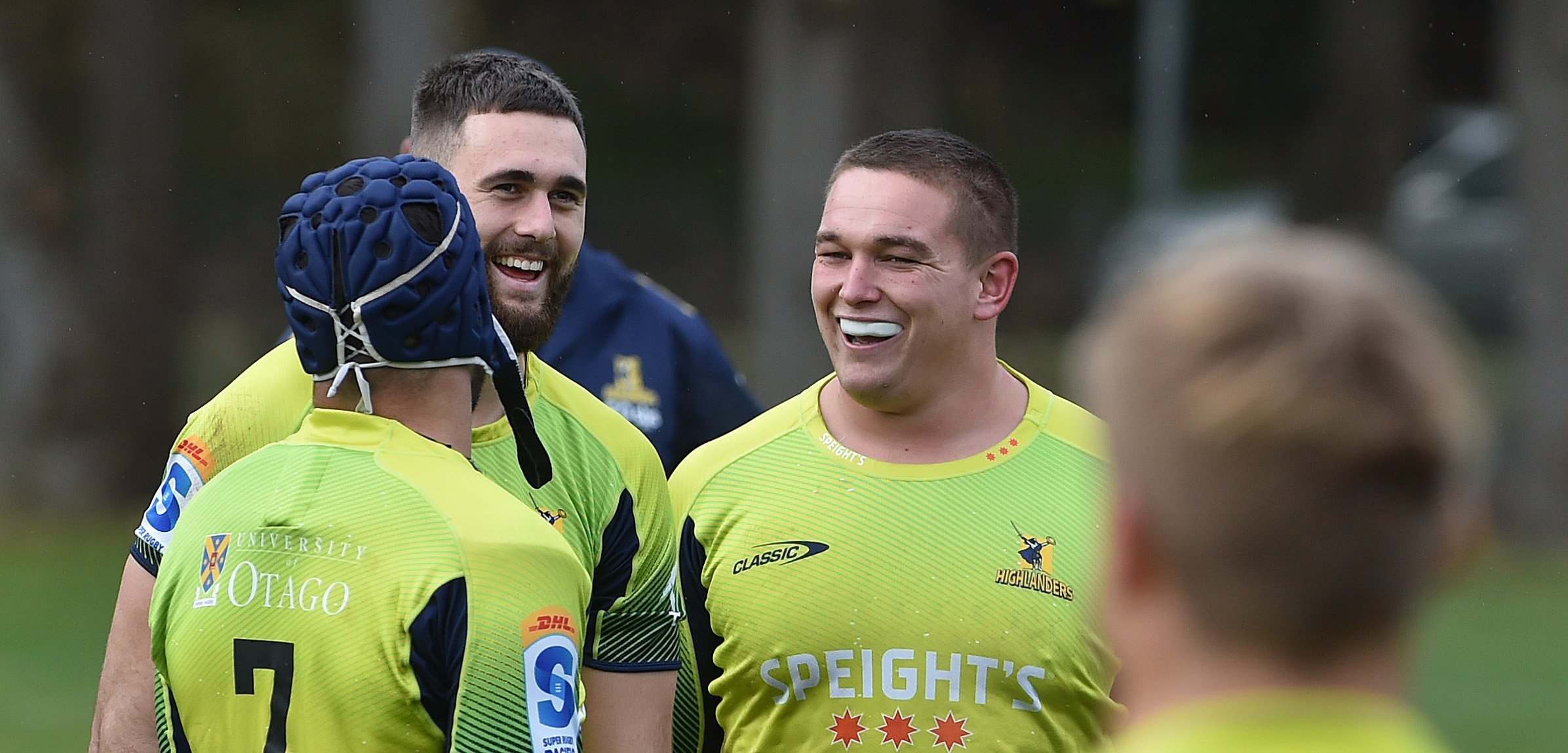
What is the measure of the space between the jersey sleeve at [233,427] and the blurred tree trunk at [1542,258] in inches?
510

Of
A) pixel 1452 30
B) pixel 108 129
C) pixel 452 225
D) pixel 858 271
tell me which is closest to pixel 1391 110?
pixel 1452 30

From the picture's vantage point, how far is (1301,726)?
5.25ft

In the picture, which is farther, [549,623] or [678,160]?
[678,160]

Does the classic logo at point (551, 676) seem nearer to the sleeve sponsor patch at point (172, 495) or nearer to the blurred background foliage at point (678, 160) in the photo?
the sleeve sponsor patch at point (172, 495)

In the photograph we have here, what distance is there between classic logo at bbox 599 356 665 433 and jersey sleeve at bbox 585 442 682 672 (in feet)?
6.10

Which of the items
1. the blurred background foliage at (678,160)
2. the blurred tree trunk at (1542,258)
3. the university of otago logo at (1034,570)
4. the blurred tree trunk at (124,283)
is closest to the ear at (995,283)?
the university of otago logo at (1034,570)

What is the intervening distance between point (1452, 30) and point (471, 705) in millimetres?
21257

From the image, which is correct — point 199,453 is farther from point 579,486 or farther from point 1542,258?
point 1542,258

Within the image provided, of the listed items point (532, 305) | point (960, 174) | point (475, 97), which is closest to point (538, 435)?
point (532, 305)

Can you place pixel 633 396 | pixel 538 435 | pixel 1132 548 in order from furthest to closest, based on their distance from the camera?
pixel 633 396
pixel 538 435
pixel 1132 548

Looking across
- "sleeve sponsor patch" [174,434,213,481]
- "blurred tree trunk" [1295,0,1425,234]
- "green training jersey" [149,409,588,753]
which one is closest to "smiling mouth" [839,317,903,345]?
"green training jersey" [149,409,588,753]

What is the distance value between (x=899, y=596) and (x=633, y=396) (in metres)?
2.17

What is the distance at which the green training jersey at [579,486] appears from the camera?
11.5 feet

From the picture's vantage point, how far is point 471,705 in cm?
271
